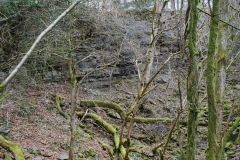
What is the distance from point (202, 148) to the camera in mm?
7434

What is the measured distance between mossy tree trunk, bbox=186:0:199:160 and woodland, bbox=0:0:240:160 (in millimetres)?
15

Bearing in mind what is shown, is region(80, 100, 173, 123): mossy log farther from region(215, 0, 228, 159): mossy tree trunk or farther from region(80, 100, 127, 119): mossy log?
region(215, 0, 228, 159): mossy tree trunk

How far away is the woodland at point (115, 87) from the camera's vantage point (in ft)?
11.1

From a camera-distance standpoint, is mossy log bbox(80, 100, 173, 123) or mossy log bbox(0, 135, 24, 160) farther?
mossy log bbox(80, 100, 173, 123)

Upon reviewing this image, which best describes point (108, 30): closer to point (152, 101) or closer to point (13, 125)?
point (152, 101)

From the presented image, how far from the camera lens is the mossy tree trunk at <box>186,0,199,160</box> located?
2.87 metres

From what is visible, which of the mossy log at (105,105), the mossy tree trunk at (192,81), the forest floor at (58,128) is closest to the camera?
the mossy tree trunk at (192,81)

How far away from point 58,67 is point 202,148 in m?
7.65

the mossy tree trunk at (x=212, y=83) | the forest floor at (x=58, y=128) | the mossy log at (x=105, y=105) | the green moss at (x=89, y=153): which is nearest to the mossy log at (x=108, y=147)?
the forest floor at (x=58, y=128)

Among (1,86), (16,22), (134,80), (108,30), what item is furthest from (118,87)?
(1,86)

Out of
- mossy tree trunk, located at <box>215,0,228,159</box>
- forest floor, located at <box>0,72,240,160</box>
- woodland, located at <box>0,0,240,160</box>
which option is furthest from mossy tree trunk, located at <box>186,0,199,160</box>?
mossy tree trunk, located at <box>215,0,228,159</box>

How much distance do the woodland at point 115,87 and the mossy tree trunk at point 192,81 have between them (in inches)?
0.6

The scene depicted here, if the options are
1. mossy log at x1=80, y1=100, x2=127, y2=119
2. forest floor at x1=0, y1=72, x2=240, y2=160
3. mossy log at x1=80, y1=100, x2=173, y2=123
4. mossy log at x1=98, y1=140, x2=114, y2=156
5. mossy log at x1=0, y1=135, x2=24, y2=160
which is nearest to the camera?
mossy log at x1=0, y1=135, x2=24, y2=160

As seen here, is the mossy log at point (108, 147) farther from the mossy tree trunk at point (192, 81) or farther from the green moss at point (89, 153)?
the mossy tree trunk at point (192, 81)
